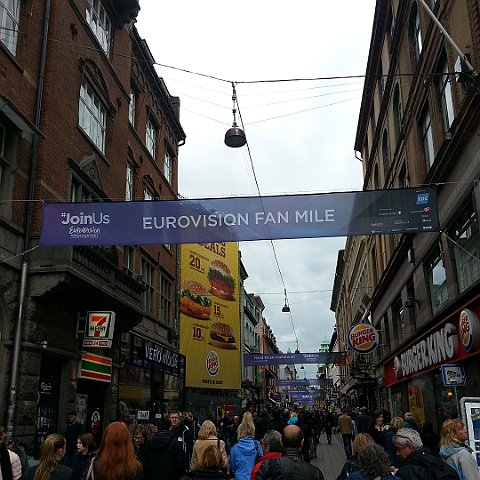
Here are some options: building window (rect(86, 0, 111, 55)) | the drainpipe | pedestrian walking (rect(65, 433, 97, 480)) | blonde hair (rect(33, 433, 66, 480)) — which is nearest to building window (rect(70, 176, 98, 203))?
the drainpipe

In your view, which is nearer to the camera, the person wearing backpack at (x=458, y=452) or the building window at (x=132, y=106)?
the person wearing backpack at (x=458, y=452)

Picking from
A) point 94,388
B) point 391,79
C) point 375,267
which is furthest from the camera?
point 375,267

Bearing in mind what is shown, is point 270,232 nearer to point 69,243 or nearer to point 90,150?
point 69,243

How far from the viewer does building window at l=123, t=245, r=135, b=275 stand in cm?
2095

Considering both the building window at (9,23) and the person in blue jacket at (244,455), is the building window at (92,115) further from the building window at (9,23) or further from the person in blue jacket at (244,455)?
the person in blue jacket at (244,455)

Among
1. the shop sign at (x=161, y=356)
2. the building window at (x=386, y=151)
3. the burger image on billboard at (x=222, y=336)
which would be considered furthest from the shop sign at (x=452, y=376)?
the burger image on billboard at (x=222, y=336)

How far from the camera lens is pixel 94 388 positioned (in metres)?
16.9

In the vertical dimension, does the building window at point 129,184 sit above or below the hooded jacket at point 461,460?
Answer: above

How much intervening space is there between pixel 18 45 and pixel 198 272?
1847 cm

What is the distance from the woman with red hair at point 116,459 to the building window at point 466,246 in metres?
9.54

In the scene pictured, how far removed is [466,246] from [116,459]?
427 inches

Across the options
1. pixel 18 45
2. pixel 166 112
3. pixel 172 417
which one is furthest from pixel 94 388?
pixel 166 112

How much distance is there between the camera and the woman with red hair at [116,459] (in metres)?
5.07

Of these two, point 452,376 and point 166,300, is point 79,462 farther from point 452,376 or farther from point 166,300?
point 166,300
